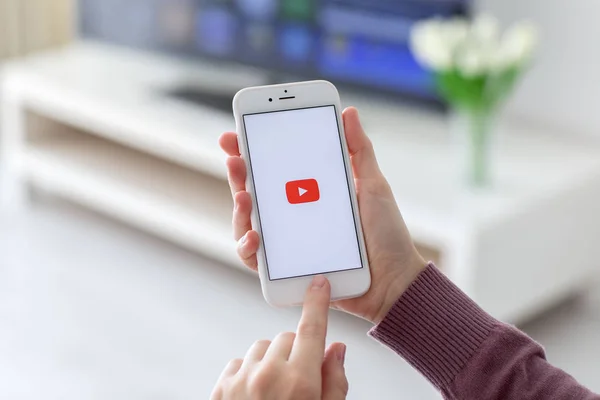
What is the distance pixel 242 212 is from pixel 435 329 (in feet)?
0.76

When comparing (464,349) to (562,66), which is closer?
(464,349)

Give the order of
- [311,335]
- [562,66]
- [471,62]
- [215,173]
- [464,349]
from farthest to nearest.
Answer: [215,173] < [562,66] < [471,62] < [464,349] < [311,335]

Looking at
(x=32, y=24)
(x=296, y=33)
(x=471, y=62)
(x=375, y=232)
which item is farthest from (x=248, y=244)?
(x=32, y=24)

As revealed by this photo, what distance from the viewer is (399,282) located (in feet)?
3.30

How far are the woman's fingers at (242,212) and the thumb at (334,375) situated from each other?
0.20 metres

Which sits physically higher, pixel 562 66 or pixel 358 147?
pixel 358 147

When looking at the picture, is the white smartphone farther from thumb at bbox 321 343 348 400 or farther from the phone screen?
thumb at bbox 321 343 348 400

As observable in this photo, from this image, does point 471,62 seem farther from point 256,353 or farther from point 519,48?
point 256,353

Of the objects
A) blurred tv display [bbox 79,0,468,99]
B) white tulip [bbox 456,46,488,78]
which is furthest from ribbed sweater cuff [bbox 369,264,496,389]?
blurred tv display [bbox 79,0,468,99]

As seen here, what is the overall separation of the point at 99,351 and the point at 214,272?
0.52 metres

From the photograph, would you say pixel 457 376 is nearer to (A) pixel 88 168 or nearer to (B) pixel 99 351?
(B) pixel 99 351

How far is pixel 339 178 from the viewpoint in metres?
1.02

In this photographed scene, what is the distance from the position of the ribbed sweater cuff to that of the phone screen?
8 cm

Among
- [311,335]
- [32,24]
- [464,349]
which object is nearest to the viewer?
[311,335]
